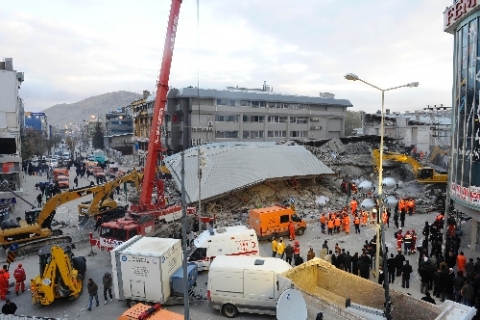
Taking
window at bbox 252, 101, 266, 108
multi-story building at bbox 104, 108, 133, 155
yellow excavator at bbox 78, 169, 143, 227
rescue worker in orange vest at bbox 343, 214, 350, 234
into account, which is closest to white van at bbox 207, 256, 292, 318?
rescue worker in orange vest at bbox 343, 214, 350, 234

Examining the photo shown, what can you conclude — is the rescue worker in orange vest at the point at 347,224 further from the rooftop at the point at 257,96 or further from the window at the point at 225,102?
the window at the point at 225,102

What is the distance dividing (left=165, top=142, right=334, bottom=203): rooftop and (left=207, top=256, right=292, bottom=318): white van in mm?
13338

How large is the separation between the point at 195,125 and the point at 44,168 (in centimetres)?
2478

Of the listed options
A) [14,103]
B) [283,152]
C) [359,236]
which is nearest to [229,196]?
[283,152]

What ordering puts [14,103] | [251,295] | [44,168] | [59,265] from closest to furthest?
[251,295] < [59,265] < [14,103] < [44,168]

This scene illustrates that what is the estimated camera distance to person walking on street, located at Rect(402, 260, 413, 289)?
1464cm

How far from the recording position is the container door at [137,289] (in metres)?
13.5

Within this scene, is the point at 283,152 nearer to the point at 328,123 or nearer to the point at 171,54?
the point at 171,54

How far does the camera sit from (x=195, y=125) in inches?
1908

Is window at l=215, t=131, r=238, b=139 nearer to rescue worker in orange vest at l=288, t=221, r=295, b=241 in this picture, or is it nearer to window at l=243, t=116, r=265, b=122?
window at l=243, t=116, r=265, b=122

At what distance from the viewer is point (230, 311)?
509 inches

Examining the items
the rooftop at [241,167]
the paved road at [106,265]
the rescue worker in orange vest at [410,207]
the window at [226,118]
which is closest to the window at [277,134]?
the window at [226,118]

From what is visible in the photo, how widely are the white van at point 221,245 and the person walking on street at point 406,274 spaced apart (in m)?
6.20

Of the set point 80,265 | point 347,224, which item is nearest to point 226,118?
point 347,224
